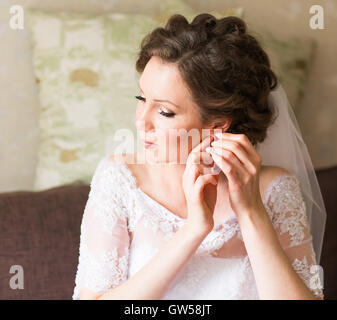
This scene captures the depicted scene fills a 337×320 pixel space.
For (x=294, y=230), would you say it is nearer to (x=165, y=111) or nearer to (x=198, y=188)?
(x=198, y=188)

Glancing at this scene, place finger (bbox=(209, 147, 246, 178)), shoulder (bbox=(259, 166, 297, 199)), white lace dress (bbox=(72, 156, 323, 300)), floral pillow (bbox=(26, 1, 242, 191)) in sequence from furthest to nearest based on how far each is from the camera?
floral pillow (bbox=(26, 1, 242, 191)) < shoulder (bbox=(259, 166, 297, 199)) < white lace dress (bbox=(72, 156, 323, 300)) < finger (bbox=(209, 147, 246, 178))

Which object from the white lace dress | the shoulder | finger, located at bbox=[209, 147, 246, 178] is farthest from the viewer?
the shoulder

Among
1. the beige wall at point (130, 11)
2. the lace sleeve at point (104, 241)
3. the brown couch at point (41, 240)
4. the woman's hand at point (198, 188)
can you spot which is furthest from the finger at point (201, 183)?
the beige wall at point (130, 11)

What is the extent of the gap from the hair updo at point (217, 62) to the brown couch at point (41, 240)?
1.78ft

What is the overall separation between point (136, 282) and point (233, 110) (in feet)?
1.65

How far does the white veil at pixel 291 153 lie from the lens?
5.52 feet

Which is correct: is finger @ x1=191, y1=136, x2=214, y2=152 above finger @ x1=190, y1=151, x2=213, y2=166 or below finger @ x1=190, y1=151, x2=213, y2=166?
above

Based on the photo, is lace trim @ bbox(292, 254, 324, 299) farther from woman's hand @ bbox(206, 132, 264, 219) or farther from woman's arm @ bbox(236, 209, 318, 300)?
woman's hand @ bbox(206, 132, 264, 219)

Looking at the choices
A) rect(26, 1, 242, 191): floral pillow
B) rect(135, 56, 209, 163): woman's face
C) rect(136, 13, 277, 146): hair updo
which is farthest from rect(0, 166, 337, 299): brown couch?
rect(136, 13, 277, 146): hair updo

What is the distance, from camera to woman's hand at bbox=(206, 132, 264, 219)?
137 cm

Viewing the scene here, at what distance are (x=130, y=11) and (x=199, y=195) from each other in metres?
1.01

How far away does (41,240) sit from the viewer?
5.55 ft

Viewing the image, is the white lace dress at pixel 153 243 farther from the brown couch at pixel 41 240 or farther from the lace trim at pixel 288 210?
the brown couch at pixel 41 240
